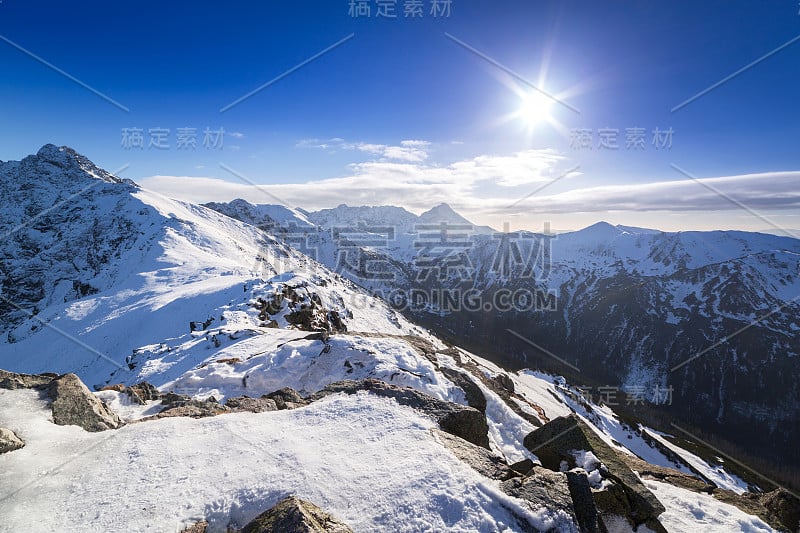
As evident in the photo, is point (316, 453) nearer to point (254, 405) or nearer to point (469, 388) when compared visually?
point (254, 405)

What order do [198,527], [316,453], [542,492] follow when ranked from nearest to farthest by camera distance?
[198,527] → [542,492] → [316,453]

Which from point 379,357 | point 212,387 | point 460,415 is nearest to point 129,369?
point 212,387

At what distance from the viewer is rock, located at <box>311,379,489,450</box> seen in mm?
12453

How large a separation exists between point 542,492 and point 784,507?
10823 mm

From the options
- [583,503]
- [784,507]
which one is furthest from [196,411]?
[784,507]

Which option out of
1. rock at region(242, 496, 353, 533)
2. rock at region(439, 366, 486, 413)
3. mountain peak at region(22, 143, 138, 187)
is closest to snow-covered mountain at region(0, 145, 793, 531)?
rock at region(439, 366, 486, 413)

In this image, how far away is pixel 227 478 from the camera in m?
8.55

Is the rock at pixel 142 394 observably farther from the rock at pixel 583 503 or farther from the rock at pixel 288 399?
the rock at pixel 583 503

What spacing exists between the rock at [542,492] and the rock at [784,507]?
9391mm

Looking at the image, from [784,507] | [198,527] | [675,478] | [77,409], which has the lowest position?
[675,478]

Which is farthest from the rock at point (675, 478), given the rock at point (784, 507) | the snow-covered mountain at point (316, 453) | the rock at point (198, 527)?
the rock at point (198, 527)

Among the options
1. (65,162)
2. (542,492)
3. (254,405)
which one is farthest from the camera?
(65,162)

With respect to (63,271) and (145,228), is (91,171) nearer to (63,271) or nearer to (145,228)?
(63,271)

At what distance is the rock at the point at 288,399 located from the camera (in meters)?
13.8
